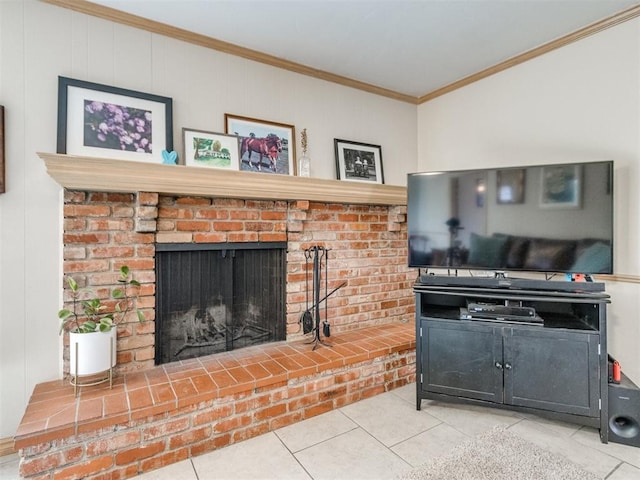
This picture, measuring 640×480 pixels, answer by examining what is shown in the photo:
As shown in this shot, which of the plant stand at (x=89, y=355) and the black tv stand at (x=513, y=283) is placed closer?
the plant stand at (x=89, y=355)

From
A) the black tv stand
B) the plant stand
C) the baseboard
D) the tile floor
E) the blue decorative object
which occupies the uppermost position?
the blue decorative object

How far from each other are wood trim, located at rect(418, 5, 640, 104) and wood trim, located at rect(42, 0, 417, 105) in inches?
20.8

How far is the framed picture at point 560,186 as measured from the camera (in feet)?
6.79

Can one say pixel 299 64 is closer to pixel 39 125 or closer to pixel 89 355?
pixel 39 125

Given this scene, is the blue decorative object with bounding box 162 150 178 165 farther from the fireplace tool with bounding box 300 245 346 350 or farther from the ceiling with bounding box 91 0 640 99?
the fireplace tool with bounding box 300 245 346 350

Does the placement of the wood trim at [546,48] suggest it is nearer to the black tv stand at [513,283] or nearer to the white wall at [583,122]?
the white wall at [583,122]

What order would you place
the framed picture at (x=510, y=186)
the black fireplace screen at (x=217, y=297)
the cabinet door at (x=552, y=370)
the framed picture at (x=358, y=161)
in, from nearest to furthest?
the cabinet door at (x=552, y=370)
the framed picture at (x=510, y=186)
the black fireplace screen at (x=217, y=297)
the framed picture at (x=358, y=161)

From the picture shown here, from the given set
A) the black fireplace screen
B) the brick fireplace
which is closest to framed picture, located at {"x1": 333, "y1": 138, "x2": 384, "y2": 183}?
the brick fireplace

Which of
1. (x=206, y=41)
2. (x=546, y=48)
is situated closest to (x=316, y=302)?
(x=206, y=41)

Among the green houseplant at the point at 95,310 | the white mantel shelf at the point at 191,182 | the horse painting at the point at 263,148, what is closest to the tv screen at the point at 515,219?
the white mantel shelf at the point at 191,182

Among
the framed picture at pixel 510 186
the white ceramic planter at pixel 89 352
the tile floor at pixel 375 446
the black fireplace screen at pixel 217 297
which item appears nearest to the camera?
the tile floor at pixel 375 446

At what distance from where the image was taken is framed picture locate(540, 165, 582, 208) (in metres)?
2.07

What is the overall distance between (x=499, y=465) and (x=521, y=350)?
649 millimetres

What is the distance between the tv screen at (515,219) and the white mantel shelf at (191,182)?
1.90ft
